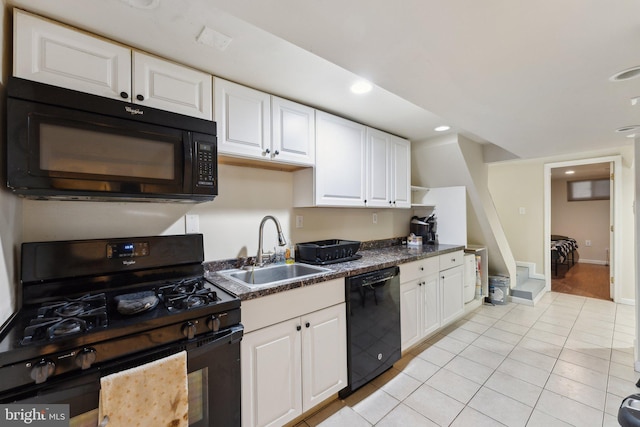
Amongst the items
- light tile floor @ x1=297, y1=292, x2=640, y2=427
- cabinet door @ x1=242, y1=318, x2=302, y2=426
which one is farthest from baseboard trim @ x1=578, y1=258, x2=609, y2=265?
cabinet door @ x1=242, y1=318, x2=302, y2=426

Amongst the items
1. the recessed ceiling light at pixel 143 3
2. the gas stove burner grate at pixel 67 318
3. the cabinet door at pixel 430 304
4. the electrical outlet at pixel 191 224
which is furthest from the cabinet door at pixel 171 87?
the cabinet door at pixel 430 304

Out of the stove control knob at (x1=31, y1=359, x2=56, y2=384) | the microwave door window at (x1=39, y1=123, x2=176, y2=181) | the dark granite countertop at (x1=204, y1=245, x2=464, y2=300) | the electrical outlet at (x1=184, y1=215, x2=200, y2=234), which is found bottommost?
the stove control knob at (x1=31, y1=359, x2=56, y2=384)

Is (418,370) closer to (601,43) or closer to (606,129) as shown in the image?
(601,43)

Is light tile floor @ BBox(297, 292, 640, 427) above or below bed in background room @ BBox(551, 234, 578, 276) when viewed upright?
below

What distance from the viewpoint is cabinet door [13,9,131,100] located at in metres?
1.07

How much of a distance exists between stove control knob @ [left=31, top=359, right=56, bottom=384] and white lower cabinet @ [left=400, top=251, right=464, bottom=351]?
2.06m

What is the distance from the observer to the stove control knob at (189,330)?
109 cm

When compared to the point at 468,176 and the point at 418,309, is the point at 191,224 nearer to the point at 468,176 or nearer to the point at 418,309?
the point at 418,309

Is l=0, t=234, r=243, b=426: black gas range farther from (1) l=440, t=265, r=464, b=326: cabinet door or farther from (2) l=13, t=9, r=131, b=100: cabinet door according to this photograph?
(1) l=440, t=265, r=464, b=326: cabinet door

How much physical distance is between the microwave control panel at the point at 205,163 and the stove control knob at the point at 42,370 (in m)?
0.90

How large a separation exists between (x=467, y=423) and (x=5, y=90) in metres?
2.87

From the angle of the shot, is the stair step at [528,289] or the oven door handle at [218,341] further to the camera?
the stair step at [528,289]

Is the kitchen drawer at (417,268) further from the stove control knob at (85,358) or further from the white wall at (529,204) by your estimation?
the white wall at (529,204)

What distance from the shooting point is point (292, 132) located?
6.37 feet
